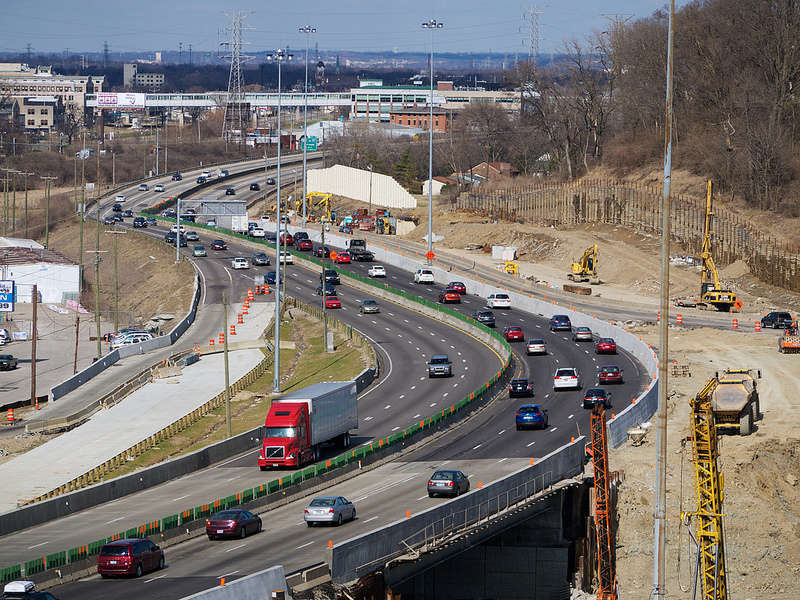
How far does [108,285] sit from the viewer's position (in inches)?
5851

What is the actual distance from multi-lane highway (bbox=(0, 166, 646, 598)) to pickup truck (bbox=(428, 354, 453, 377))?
2.78 feet

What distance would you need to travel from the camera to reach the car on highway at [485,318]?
9531cm

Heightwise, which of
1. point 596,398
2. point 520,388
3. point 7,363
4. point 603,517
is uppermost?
point 596,398

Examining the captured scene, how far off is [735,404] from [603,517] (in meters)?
15.5

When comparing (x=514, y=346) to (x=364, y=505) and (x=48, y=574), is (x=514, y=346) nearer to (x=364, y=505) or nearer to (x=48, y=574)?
(x=364, y=505)

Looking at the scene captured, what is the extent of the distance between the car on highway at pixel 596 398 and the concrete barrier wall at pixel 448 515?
920 cm

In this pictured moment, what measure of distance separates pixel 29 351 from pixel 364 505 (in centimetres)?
6645

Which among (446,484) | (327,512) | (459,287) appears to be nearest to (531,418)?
(446,484)

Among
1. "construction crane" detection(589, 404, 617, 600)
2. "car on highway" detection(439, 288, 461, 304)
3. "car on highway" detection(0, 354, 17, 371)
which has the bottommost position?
"car on highway" detection(0, 354, 17, 371)

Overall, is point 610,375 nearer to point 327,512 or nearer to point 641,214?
point 327,512

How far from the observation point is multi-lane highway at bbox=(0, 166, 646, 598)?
42.1 metres

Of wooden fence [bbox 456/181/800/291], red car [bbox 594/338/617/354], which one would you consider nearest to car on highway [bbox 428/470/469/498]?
red car [bbox 594/338/617/354]

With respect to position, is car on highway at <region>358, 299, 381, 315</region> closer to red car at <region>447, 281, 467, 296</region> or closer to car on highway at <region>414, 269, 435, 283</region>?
red car at <region>447, 281, 467, 296</region>

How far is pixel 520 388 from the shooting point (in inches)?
2852
